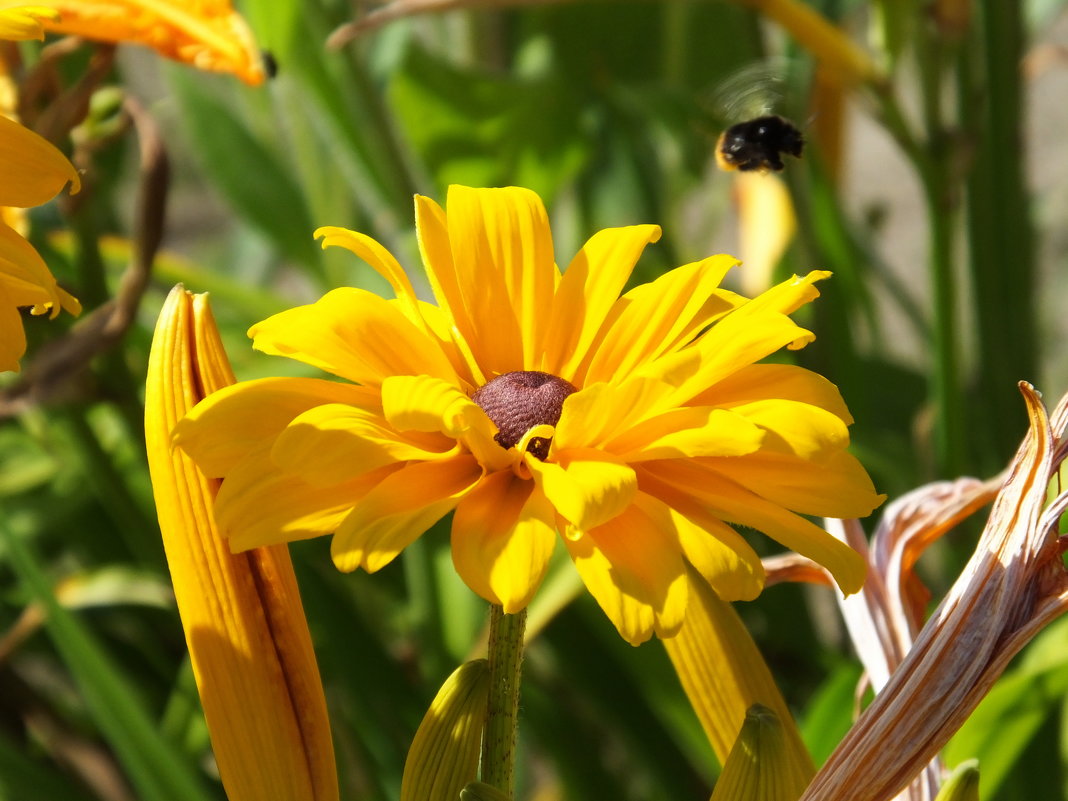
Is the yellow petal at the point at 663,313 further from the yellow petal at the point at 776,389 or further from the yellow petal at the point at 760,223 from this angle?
the yellow petal at the point at 760,223

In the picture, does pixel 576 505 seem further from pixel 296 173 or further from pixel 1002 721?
pixel 296 173

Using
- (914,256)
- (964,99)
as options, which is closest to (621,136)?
(964,99)

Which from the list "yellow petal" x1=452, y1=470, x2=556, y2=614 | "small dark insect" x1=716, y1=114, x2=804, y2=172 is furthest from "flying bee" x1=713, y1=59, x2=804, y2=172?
"yellow petal" x1=452, y1=470, x2=556, y2=614

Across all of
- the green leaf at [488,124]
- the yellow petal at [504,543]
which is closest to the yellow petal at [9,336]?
the yellow petal at [504,543]

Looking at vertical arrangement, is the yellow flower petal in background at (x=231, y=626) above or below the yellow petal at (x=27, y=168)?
below

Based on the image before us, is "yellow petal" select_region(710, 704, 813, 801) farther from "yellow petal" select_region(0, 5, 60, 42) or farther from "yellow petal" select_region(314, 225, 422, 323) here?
"yellow petal" select_region(0, 5, 60, 42)

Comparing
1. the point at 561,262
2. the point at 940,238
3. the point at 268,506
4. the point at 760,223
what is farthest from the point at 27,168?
the point at 760,223
